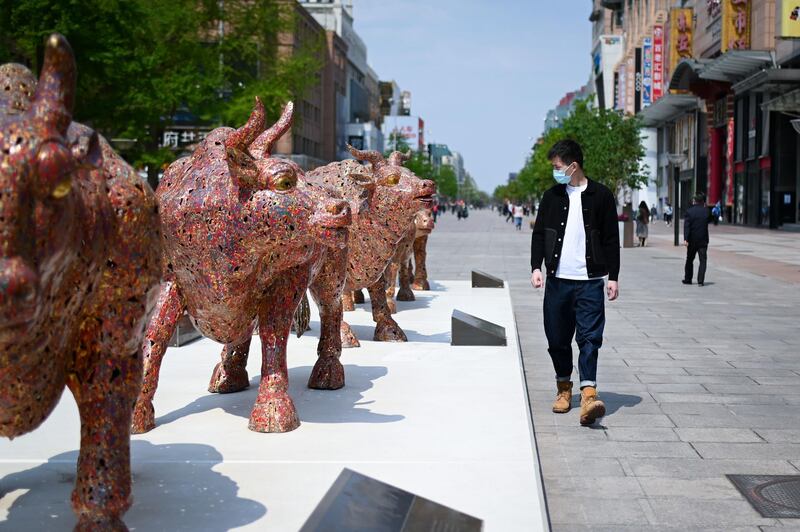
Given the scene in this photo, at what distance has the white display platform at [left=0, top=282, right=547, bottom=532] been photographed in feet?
12.8

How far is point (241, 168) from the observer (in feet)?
16.0

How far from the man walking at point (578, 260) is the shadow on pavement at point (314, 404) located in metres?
1.35

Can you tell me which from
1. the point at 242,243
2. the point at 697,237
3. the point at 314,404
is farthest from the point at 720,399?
the point at 697,237

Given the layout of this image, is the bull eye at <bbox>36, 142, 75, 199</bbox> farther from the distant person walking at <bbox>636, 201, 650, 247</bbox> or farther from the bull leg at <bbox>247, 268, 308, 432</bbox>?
the distant person walking at <bbox>636, 201, 650, 247</bbox>

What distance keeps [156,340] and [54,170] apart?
297 centimetres

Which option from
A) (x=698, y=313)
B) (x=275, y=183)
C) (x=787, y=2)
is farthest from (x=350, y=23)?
(x=275, y=183)

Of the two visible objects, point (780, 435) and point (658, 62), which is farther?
point (658, 62)

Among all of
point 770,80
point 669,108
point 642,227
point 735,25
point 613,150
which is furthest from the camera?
point 669,108

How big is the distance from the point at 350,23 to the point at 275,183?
101876mm

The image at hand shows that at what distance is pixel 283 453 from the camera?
4828mm

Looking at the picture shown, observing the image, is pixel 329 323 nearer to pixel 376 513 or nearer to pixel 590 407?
pixel 590 407

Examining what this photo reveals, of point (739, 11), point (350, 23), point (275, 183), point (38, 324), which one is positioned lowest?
point (38, 324)

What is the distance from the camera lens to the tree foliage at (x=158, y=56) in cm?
2409

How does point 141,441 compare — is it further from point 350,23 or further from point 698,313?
point 350,23
